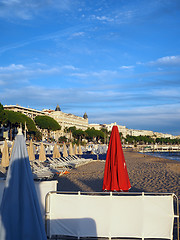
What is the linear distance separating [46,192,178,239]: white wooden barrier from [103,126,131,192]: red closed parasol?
85.8 inches

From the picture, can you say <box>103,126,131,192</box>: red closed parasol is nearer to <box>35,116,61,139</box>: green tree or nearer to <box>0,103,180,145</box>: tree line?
<box>0,103,180,145</box>: tree line

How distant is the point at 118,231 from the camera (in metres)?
4.34

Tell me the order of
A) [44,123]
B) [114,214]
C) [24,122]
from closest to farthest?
[114,214], [24,122], [44,123]

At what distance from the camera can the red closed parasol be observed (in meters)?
6.55

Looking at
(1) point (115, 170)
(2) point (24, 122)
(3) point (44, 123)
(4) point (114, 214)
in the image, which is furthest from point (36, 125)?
(4) point (114, 214)

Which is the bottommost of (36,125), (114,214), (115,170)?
(114,214)

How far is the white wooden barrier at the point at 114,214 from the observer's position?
426cm

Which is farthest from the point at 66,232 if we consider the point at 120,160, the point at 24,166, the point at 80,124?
the point at 80,124

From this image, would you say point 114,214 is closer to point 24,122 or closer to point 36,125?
point 24,122

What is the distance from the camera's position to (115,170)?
21.7 ft

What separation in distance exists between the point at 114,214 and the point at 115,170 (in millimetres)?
2318

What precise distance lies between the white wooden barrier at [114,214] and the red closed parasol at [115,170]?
2179 millimetres

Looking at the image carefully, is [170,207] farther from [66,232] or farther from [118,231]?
[66,232]

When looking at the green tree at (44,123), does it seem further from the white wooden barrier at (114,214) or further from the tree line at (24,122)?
the white wooden barrier at (114,214)
